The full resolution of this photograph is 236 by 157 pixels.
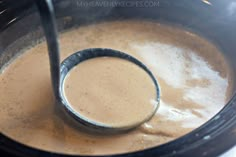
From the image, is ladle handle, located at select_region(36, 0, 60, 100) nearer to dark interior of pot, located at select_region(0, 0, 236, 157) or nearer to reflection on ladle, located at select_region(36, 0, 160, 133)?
reflection on ladle, located at select_region(36, 0, 160, 133)

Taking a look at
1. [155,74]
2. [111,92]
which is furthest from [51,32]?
[155,74]

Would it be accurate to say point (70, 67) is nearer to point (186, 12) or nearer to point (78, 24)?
point (78, 24)

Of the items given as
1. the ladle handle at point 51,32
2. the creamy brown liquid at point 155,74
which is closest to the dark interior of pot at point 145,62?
the creamy brown liquid at point 155,74

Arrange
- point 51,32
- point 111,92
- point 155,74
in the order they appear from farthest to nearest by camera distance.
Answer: point 155,74
point 111,92
point 51,32

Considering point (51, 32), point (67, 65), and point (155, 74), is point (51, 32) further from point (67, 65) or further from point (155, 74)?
point (155, 74)

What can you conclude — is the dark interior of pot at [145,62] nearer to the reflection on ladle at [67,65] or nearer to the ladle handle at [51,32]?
the reflection on ladle at [67,65]

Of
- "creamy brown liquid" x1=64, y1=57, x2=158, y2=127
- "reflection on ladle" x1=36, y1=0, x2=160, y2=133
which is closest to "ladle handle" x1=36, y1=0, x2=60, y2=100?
"reflection on ladle" x1=36, y1=0, x2=160, y2=133
